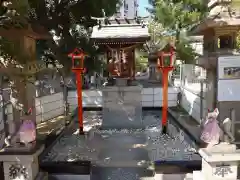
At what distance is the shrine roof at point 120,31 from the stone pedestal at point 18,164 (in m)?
6.73

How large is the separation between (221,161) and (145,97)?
11601mm

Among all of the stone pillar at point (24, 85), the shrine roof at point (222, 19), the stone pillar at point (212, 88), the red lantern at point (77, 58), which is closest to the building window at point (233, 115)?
the stone pillar at point (212, 88)

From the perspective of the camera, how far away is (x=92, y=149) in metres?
9.77

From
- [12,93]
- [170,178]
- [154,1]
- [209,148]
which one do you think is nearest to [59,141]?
[12,93]

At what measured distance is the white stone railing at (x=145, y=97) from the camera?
57.4 feet

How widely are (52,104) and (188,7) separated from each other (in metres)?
13.7

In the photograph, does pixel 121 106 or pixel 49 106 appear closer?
pixel 121 106

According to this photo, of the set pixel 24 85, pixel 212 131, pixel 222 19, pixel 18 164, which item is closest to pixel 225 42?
pixel 222 19

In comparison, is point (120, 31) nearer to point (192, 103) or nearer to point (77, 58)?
point (77, 58)

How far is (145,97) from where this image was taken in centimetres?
1764

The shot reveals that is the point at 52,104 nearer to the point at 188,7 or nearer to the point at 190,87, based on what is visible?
the point at 190,87

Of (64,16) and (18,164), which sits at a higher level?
(64,16)

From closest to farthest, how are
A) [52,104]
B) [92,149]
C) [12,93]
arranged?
[12,93], [92,149], [52,104]

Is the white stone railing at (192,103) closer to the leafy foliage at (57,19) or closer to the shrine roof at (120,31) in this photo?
the shrine roof at (120,31)
